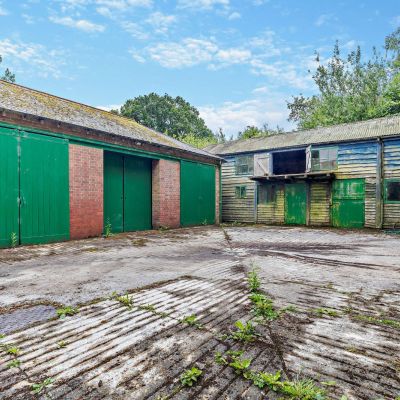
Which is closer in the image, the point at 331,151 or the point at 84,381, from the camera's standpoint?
the point at 84,381

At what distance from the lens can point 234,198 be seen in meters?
18.3

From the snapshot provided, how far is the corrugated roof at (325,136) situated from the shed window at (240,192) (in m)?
2.33

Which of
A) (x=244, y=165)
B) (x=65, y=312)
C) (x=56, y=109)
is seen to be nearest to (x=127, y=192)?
(x=56, y=109)

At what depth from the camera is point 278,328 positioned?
2.58m

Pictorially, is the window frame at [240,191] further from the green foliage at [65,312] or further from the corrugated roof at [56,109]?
the green foliage at [65,312]

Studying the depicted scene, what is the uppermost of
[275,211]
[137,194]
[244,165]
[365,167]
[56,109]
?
[56,109]

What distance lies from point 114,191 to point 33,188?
3311 mm

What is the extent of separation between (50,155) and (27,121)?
1.08 m

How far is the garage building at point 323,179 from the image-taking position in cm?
1336

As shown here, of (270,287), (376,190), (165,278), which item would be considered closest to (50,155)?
(165,278)

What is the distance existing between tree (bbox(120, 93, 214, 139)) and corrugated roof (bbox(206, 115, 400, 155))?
78.2ft

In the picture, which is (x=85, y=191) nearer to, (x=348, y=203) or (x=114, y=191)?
(x=114, y=191)

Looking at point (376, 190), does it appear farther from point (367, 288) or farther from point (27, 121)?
point (27, 121)

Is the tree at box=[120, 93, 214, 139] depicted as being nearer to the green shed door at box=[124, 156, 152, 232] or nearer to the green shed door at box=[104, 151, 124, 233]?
the green shed door at box=[124, 156, 152, 232]
